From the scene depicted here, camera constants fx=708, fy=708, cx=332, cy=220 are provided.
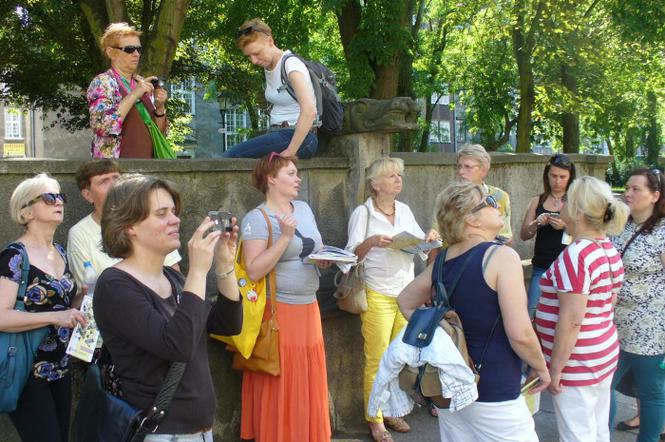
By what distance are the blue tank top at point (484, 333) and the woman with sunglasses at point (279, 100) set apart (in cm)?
198

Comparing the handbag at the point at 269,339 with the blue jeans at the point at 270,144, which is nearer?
the handbag at the point at 269,339

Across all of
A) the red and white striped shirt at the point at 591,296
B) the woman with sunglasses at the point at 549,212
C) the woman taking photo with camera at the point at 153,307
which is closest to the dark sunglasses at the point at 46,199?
the woman taking photo with camera at the point at 153,307

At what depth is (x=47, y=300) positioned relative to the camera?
11.4 feet

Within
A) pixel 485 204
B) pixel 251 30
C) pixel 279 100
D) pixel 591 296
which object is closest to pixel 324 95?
pixel 279 100

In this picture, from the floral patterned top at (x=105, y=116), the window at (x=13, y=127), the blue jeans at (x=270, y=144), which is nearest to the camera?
the floral patterned top at (x=105, y=116)

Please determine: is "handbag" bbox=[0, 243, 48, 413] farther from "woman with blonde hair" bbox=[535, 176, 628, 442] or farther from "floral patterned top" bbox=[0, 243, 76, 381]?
"woman with blonde hair" bbox=[535, 176, 628, 442]

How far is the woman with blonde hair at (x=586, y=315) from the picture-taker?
3736 millimetres

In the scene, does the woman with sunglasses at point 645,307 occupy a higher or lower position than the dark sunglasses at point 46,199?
lower

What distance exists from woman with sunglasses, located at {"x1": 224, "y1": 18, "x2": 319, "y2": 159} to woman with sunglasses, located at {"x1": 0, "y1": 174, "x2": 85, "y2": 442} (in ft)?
5.75

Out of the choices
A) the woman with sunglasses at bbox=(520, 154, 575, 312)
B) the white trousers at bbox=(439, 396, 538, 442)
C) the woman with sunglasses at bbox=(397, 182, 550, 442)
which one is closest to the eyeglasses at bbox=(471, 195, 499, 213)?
the woman with sunglasses at bbox=(397, 182, 550, 442)

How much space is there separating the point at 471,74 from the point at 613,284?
72.8 feet

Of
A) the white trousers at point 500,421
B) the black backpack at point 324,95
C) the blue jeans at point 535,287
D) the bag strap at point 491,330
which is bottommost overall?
the white trousers at point 500,421

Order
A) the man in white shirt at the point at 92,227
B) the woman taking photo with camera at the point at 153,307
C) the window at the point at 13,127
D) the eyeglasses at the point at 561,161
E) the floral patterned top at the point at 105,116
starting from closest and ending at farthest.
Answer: the woman taking photo with camera at the point at 153,307 < the man in white shirt at the point at 92,227 < the floral patterned top at the point at 105,116 < the eyeglasses at the point at 561,161 < the window at the point at 13,127

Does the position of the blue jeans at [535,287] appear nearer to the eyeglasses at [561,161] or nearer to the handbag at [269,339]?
the eyeglasses at [561,161]
